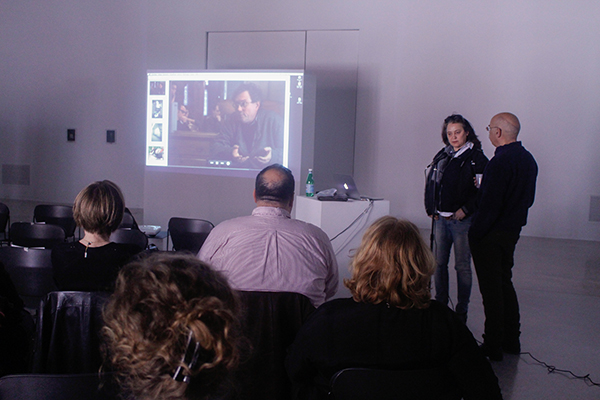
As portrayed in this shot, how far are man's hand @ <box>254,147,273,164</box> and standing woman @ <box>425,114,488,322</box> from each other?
2741 mm

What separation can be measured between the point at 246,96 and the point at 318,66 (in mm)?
1464

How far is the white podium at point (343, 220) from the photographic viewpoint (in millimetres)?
3672

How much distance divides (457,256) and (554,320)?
3.40ft

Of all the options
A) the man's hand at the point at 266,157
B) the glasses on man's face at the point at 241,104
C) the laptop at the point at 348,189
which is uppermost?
the glasses on man's face at the point at 241,104

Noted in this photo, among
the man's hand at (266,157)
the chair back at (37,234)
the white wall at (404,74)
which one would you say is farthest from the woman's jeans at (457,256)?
the white wall at (404,74)

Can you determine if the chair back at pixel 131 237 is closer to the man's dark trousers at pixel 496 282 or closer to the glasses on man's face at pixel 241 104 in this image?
the man's dark trousers at pixel 496 282

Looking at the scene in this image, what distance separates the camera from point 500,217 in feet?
9.32

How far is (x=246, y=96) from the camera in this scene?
19.3ft

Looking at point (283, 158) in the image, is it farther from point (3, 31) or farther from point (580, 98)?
point (3, 31)

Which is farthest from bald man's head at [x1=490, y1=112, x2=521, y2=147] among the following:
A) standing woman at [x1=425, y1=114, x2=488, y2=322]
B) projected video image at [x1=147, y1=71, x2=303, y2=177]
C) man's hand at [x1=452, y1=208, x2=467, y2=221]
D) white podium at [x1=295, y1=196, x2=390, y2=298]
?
projected video image at [x1=147, y1=71, x2=303, y2=177]

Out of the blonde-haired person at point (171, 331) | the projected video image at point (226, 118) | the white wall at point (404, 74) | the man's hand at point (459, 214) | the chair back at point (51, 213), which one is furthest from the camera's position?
the white wall at point (404, 74)

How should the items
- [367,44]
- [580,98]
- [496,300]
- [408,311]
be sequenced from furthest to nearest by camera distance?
1. [367,44]
2. [580,98]
3. [496,300]
4. [408,311]

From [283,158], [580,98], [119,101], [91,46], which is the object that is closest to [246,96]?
[283,158]

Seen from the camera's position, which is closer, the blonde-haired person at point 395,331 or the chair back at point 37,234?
the blonde-haired person at point 395,331
